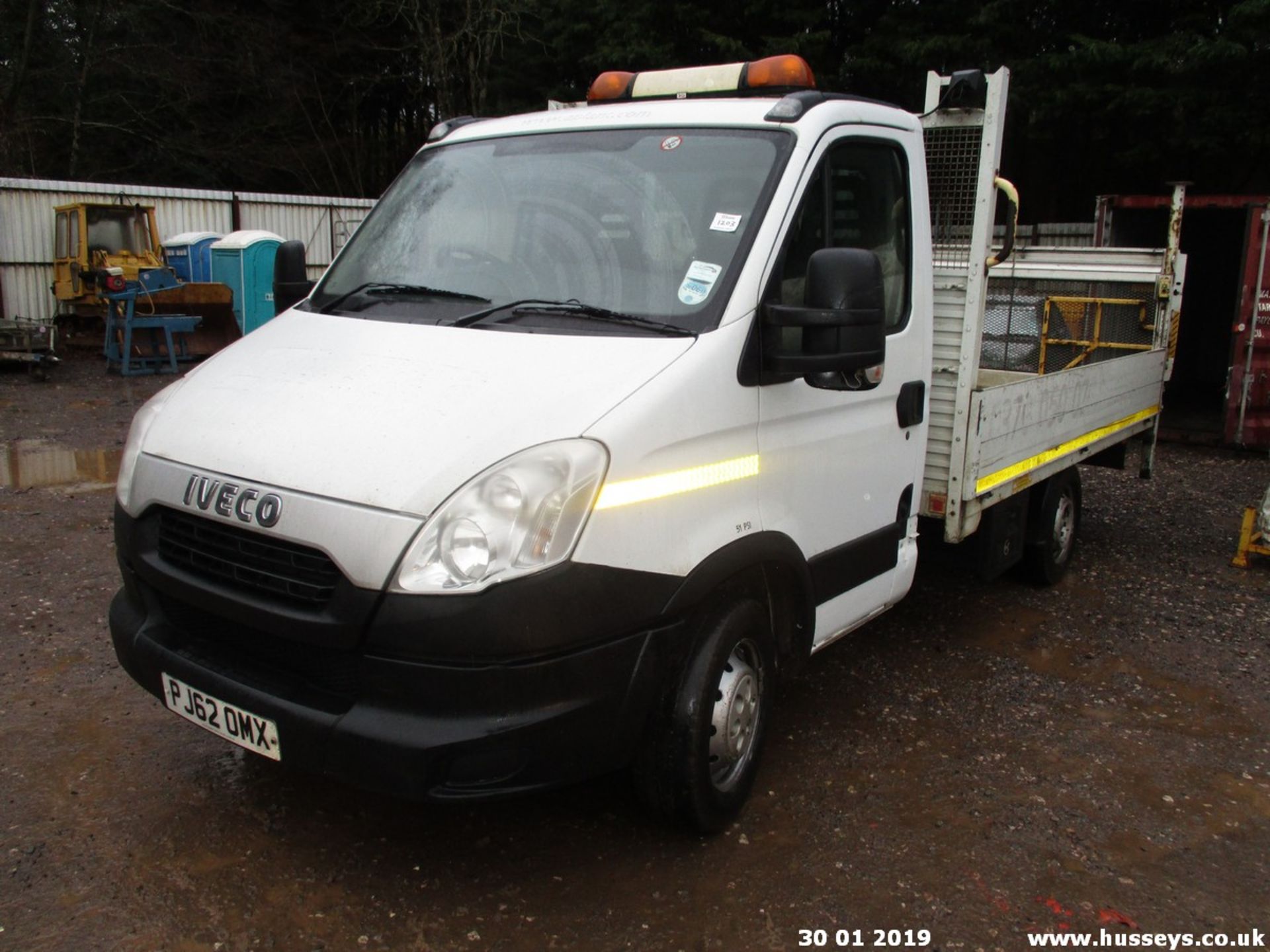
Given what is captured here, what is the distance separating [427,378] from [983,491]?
2540 mm

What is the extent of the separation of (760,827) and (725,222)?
1939 mm

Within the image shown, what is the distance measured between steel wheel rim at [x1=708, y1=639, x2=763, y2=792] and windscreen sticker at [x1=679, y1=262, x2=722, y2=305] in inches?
40.8

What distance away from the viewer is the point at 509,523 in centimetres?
257

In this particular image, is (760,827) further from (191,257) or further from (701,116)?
(191,257)

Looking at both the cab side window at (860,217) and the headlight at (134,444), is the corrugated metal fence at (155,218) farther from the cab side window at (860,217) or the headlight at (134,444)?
the cab side window at (860,217)

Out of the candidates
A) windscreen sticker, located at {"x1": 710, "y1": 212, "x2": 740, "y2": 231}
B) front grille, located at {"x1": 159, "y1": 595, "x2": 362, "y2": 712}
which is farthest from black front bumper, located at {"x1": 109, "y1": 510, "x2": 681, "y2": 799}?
windscreen sticker, located at {"x1": 710, "y1": 212, "x2": 740, "y2": 231}

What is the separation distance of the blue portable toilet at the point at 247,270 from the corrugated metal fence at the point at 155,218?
1066 mm

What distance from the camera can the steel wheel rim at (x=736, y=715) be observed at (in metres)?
3.19

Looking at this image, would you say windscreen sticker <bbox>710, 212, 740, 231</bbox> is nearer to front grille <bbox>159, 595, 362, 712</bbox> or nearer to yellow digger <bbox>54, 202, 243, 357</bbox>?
front grille <bbox>159, 595, 362, 712</bbox>

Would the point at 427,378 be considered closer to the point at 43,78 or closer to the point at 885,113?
the point at 885,113

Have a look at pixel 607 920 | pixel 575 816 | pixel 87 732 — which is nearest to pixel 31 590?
pixel 87 732

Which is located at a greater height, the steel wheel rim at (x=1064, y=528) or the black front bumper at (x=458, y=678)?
the black front bumper at (x=458, y=678)

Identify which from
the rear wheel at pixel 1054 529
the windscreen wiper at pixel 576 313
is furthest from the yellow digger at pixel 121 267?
the windscreen wiper at pixel 576 313

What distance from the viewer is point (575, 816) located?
3451 millimetres
